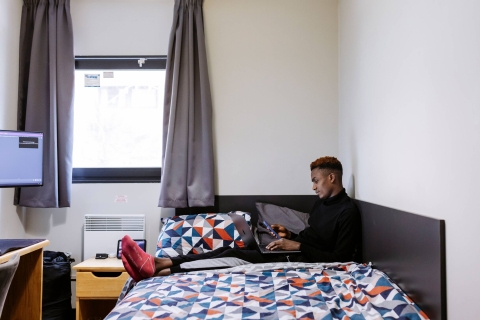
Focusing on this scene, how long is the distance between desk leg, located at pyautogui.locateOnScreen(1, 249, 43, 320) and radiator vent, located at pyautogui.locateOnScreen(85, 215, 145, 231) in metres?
0.62

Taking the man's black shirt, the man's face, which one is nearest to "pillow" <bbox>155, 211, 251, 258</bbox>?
the man's black shirt

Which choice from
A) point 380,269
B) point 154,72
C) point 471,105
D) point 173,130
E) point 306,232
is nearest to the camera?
point 471,105

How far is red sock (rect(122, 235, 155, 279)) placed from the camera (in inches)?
88.5

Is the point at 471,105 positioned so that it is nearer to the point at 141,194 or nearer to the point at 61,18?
the point at 141,194

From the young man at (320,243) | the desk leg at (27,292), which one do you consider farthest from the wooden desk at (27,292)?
the young man at (320,243)

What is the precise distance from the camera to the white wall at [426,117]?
50.8 inches

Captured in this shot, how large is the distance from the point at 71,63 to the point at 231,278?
2055mm

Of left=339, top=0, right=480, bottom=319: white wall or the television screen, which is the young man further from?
the television screen

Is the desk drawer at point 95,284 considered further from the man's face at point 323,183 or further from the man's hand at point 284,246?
the man's face at point 323,183

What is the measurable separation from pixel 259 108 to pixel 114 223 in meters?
1.33

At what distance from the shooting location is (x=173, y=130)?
316 centimetres

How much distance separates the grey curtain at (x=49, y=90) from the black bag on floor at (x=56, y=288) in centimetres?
39

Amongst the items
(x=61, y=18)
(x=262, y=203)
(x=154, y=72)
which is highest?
(x=61, y=18)

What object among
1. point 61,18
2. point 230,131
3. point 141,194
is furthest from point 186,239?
point 61,18
